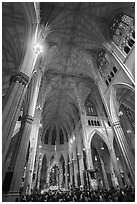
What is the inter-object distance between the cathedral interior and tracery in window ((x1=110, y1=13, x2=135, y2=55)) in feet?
0.32

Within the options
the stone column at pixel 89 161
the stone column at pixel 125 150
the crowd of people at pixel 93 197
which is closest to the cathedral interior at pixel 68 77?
the stone column at pixel 125 150

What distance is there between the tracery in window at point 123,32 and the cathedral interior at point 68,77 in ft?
0.32

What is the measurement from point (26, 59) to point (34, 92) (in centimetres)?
467

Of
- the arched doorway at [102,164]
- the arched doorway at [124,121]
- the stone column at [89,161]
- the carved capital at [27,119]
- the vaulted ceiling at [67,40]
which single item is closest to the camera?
the carved capital at [27,119]

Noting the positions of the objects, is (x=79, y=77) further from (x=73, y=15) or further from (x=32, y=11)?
(x=32, y=11)

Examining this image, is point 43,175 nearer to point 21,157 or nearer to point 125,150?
point 125,150

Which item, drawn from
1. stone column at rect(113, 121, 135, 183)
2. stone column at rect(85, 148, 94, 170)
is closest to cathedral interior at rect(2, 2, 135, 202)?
stone column at rect(113, 121, 135, 183)

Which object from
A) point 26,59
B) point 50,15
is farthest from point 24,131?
point 50,15

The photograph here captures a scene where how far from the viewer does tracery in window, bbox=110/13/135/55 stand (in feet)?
37.9

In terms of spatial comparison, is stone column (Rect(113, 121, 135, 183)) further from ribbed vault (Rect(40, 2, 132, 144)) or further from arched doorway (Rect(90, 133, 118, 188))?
arched doorway (Rect(90, 133, 118, 188))

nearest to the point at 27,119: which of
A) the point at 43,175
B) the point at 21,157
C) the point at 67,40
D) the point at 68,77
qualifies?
the point at 21,157

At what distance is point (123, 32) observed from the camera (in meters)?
12.6

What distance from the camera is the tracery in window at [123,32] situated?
37.9 ft

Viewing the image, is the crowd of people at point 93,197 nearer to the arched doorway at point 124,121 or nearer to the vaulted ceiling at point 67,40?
the arched doorway at point 124,121
